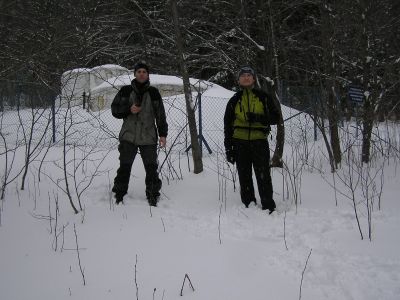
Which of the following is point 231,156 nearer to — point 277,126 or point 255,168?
point 255,168

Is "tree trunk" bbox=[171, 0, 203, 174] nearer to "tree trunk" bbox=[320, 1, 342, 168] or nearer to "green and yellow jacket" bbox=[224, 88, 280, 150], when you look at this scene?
"green and yellow jacket" bbox=[224, 88, 280, 150]

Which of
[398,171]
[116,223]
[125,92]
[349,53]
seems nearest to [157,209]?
[116,223]

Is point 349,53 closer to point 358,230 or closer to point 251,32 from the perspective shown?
point 251,32

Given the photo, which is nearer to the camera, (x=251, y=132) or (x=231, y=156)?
(x=251, y=132)

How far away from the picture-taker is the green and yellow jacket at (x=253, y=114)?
413 centimetres

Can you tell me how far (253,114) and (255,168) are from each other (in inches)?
23.0

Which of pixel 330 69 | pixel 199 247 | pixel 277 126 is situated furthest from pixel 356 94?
pixel 199 247

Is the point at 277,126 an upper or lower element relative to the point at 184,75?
lower

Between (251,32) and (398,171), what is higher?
(251,32)

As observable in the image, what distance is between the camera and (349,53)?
726 cm

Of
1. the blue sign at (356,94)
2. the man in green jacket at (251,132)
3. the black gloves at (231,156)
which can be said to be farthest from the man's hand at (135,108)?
the blue sign at (356,94)

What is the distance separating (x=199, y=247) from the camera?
323 cm

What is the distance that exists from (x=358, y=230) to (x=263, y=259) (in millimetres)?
1016

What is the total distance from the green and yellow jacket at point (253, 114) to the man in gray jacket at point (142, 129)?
885 millimetres
